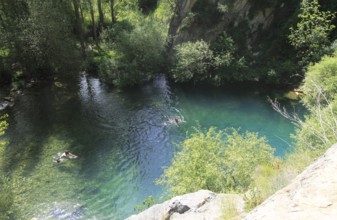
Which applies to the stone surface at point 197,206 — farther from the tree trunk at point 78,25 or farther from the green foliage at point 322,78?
the tree trunk at point 78,25

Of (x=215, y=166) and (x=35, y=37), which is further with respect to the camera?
(x=35, y=37)

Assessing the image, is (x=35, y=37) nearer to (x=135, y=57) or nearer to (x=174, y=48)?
(x=135, y=57)

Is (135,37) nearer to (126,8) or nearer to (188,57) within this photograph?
(188,57)

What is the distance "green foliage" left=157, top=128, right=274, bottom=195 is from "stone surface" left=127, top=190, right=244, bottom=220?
10.2ft

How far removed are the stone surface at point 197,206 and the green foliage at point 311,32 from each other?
104 ft

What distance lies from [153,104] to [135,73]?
633 centimetres

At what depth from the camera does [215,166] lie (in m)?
17.1

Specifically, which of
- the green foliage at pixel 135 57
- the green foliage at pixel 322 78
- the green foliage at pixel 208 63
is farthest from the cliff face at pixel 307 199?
the green foliage at pixel 135 57

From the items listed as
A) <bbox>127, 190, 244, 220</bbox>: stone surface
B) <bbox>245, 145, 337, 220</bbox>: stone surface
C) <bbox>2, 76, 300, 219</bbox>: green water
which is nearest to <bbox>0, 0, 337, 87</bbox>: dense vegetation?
<bbox>2, 76, 300, 219</bbox>: green water

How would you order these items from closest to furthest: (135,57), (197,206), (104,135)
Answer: (197,206) → (104,135) → (135,57)

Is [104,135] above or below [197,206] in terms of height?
below

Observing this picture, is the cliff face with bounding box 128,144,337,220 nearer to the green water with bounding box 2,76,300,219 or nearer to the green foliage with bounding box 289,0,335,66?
the green water with bounding box 2,76,300,219

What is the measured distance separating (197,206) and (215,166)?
530cm

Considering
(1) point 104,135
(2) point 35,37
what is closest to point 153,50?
(2) point 35,37
